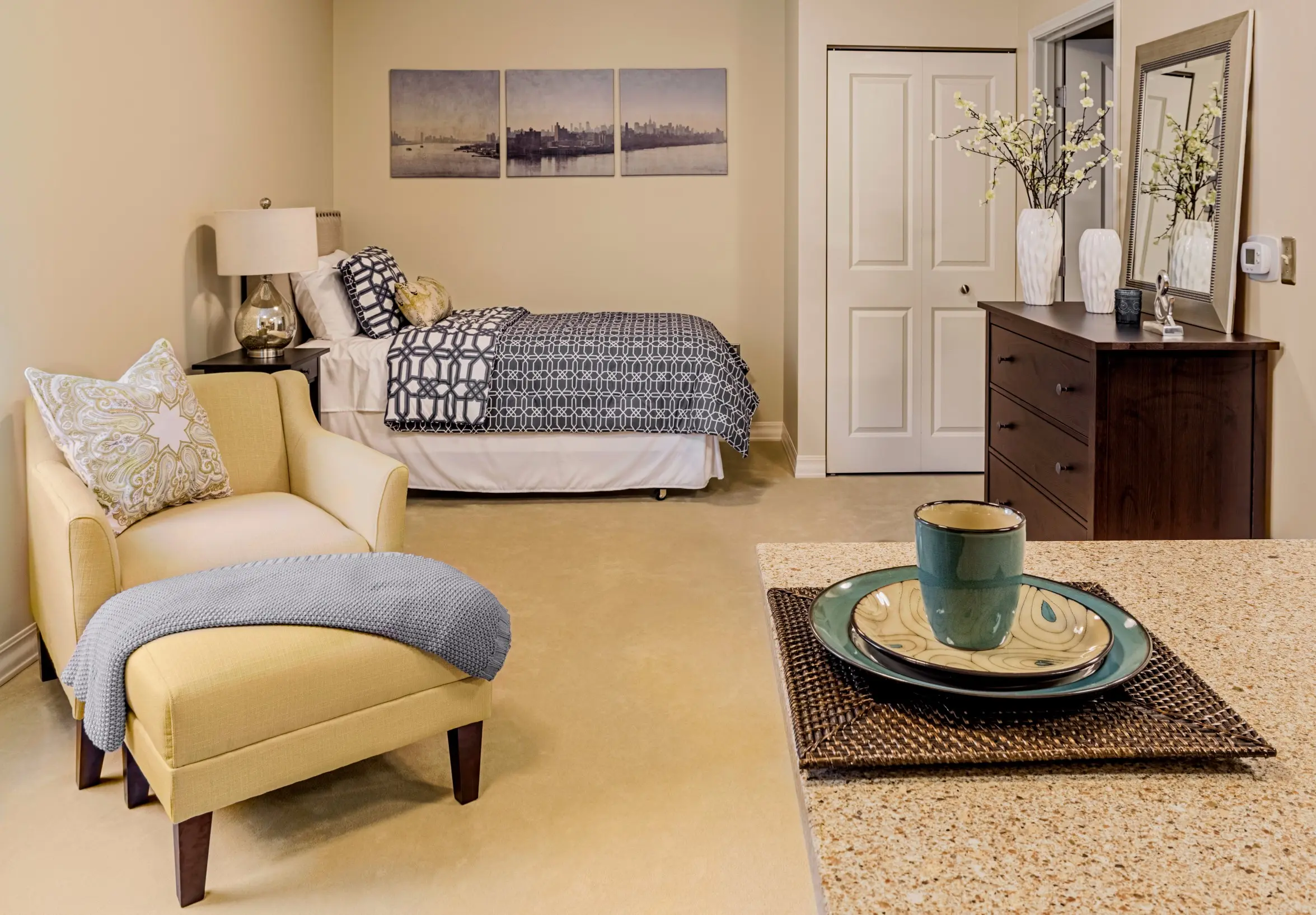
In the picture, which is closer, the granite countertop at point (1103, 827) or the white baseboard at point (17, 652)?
the granite countertop at point (1103, 827)

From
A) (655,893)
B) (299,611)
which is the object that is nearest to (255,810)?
(299,611)

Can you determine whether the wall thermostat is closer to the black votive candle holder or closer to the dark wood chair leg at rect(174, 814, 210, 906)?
the black votive candle holder

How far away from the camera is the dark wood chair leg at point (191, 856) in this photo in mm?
1985

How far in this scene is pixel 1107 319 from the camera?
3.28 meters

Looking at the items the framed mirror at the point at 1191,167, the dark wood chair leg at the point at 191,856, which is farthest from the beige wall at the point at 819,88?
the dark wood chair leg at the point at 191,856

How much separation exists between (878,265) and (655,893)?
3858 mm

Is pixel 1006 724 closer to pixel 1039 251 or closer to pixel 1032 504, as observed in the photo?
pixel 1032 504

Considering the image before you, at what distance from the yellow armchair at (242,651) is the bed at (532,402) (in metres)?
1.58

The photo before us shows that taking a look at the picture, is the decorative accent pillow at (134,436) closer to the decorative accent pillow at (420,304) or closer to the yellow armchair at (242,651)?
the yellow armchair at (242,651)

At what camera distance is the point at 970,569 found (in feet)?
2.50

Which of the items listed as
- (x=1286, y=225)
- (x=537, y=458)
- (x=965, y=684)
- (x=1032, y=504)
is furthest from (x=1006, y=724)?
(x=537, y=458)

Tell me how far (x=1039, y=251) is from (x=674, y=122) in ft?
A: 9.65

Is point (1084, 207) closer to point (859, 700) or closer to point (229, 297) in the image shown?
point (229, 297)

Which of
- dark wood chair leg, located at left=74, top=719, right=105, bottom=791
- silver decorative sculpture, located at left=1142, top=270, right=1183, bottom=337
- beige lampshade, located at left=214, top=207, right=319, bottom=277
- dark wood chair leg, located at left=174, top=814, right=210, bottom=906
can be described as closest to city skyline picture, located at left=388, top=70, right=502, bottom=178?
beige lampshade, located at left=214, top=207, right=319, bottom=277
